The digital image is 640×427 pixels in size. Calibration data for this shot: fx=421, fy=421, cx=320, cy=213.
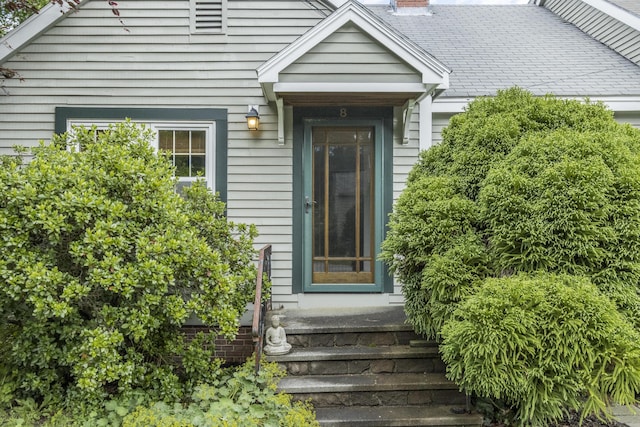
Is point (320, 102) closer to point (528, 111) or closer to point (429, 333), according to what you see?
point (528, 111)

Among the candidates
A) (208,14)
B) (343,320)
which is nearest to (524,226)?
(343,320)

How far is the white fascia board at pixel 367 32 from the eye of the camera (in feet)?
13.2

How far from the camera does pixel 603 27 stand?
674cm

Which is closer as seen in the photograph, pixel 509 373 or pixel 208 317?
pixel 509 373

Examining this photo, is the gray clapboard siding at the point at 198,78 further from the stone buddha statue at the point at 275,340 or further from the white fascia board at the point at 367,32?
the stone buddha statue at the point at 275,340

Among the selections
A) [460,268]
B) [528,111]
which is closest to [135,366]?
[460,268]

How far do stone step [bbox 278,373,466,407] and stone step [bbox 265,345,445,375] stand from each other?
0.62ft

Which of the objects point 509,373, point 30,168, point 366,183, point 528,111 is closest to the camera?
point 509,373

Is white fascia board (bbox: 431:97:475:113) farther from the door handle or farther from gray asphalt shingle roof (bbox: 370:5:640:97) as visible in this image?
the door handle

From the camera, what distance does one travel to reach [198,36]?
15.5 feet

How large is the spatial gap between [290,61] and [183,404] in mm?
3165

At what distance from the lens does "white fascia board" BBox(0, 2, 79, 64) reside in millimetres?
4559

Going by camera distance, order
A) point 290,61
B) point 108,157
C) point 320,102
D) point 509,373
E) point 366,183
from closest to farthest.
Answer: point 509,373
point 108,157
point 290,61
point 320,102
point 366,183

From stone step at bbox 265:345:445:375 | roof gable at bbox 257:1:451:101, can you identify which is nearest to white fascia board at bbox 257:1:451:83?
roof gable at bbox 257:1:451:101
